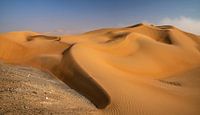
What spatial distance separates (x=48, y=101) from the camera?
10.7 metres

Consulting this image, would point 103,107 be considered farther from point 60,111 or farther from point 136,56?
point 136,56

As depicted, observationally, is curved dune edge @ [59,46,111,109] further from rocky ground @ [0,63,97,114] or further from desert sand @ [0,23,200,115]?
rocky ground @ [0,63,97,114]

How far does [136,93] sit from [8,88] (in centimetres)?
520

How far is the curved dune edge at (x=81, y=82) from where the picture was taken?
40.0ft

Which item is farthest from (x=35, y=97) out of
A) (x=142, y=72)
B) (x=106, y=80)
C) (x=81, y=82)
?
(x=142, y=72)

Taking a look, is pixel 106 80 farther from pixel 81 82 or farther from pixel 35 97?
pixel 35 97

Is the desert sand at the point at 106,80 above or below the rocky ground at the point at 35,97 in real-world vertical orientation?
below

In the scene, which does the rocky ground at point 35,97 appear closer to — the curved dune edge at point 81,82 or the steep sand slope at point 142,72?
the curved dune edge at point 81,82

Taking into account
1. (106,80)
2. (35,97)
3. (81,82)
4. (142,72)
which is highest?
(35,97)

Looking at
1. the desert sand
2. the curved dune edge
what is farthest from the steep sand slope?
Answer: the curved dune edge

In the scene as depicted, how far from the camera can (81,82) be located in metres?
14.1

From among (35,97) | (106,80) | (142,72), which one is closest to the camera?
(35,97)

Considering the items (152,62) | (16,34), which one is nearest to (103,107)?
Answer: (152,62)

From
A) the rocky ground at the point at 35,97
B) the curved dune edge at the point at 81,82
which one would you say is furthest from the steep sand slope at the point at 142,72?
the rocky ground at the point at 35,97
